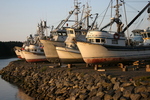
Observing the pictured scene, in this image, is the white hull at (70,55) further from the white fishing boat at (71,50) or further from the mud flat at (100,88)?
the mud flat at (100,88)

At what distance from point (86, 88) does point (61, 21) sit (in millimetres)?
25127

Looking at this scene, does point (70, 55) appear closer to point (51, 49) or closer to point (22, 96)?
point (51, 49)

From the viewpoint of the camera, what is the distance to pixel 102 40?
80.6 feet

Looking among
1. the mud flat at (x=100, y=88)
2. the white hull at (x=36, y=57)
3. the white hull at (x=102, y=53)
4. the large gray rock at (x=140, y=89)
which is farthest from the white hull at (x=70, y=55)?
the large gray rock at (x=140, y=89)

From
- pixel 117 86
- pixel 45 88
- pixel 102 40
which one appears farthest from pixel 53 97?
pixel 102 40

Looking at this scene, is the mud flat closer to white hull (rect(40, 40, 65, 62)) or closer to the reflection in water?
the reflection in water

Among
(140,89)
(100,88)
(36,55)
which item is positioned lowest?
(100,88)

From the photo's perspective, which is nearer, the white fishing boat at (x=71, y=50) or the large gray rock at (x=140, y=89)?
the large gray rock at (x=140, y=89)

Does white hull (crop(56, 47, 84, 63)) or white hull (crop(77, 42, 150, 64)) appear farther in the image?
white hull (crop(56, 47, 84, 63))

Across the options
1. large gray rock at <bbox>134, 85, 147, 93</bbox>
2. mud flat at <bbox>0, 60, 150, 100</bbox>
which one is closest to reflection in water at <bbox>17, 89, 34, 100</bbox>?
mud flat at <bbox>0, 60, 150, 100</bbox>

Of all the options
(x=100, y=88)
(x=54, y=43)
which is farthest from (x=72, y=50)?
(x=100, y=88)

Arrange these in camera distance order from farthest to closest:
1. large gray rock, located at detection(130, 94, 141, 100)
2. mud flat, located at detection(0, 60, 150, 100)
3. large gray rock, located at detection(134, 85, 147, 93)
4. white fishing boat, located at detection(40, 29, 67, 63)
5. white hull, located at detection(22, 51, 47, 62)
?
white hull, located at detection(22, 51, 47, 62)
white fishing boat, located at detection(40, 29, 67, 63)
mud flat, located at detection(0, 60, 150, 100)
large gray rock, located at detection(134, 85, 147, 93)
large gray rock, located at detection(130, 94, 141, 100)

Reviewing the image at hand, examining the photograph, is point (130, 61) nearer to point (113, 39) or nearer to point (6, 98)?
point (113, 39)

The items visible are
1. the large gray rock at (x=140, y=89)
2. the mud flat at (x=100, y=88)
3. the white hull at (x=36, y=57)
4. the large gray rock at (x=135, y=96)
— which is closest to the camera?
the large gray rock at (x=135, y=96)
